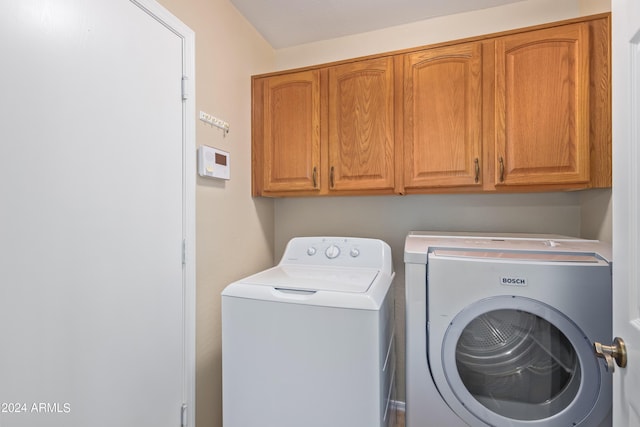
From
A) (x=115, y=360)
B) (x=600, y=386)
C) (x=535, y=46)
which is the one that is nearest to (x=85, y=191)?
(x=115, y=360)

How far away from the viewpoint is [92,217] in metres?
1.00

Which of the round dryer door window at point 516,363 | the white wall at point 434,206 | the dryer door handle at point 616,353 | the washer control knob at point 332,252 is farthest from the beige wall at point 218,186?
the dryer door handle at point 616,353

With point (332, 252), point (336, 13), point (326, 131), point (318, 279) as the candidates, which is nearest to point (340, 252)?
point (332, 252)

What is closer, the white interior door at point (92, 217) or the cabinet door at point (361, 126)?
the white interior door at point (92, 217)

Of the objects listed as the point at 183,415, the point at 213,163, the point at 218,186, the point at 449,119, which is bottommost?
the point at 183,415

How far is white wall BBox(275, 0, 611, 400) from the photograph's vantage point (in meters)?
1.71

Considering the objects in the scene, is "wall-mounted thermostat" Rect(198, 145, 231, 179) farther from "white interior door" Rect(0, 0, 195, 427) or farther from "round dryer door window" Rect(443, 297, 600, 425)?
"round dryer door window" Rect(443, 297, 600, 425)

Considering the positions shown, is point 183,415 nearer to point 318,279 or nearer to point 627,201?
point 318,279

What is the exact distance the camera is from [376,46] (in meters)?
2.06

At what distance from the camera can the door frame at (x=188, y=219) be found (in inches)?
54.5

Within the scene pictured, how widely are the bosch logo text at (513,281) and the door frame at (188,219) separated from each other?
1.37 meters

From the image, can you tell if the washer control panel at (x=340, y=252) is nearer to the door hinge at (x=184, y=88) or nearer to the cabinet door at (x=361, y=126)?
the cabinet door at (x=361, y=126)

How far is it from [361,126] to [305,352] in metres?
A: 1.29

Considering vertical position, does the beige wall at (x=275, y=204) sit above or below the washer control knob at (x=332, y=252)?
above
